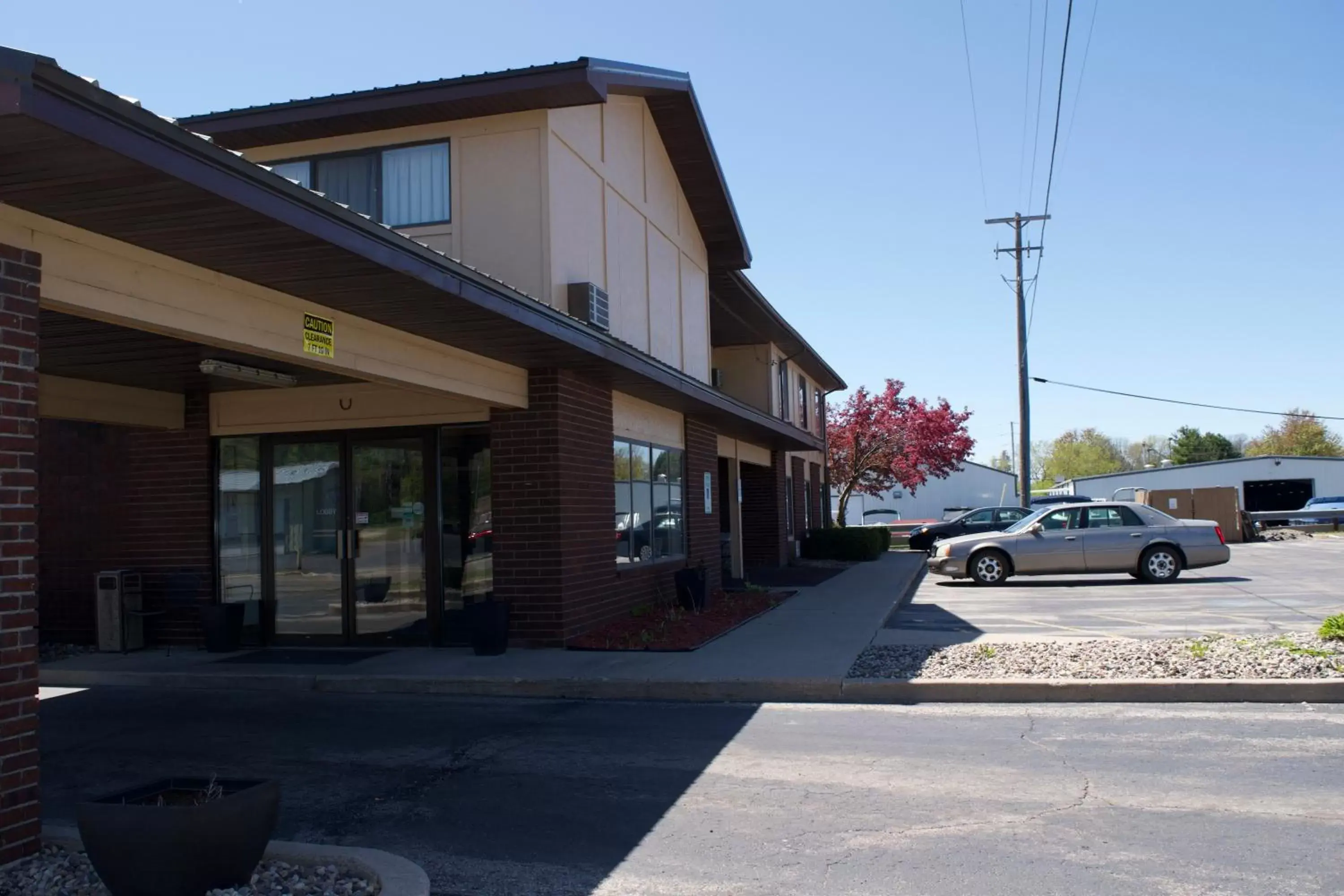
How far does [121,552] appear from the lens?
13758mm

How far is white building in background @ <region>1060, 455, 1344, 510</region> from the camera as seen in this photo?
57750 mm

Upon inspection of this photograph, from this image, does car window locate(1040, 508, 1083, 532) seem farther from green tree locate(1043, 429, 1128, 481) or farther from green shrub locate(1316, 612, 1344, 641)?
green tree locate(1043, 429, 1128, 481)

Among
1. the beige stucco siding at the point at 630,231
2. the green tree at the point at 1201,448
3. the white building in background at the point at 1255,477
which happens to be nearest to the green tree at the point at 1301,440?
the green tree at the point at 1201,448

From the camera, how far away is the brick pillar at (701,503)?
17.8 meters

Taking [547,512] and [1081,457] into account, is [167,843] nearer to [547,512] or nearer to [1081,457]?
[547,512]

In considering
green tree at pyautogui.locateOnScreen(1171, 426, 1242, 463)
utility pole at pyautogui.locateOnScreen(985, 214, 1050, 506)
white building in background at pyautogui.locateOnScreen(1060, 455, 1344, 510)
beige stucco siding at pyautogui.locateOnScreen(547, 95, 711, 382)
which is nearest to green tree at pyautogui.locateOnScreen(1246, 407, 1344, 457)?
green tree at pyautogui.locateOnScreen(1171, 426, 1242, 463)

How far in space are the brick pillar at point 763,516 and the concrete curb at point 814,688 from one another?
16.5m

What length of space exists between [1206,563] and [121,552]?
17.8 metres

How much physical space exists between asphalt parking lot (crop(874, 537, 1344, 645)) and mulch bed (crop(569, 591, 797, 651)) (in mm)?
2008

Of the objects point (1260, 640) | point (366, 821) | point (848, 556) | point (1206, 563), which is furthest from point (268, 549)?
point (848, 556)

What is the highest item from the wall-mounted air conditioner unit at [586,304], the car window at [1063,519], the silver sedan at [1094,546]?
the wall-mounted air conditioner unit at [586,304]

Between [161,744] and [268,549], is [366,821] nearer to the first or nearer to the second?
[161,744]

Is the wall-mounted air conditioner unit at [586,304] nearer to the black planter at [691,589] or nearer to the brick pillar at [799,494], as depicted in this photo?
the black planter at [691,589]

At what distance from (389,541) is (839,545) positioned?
711 inches
